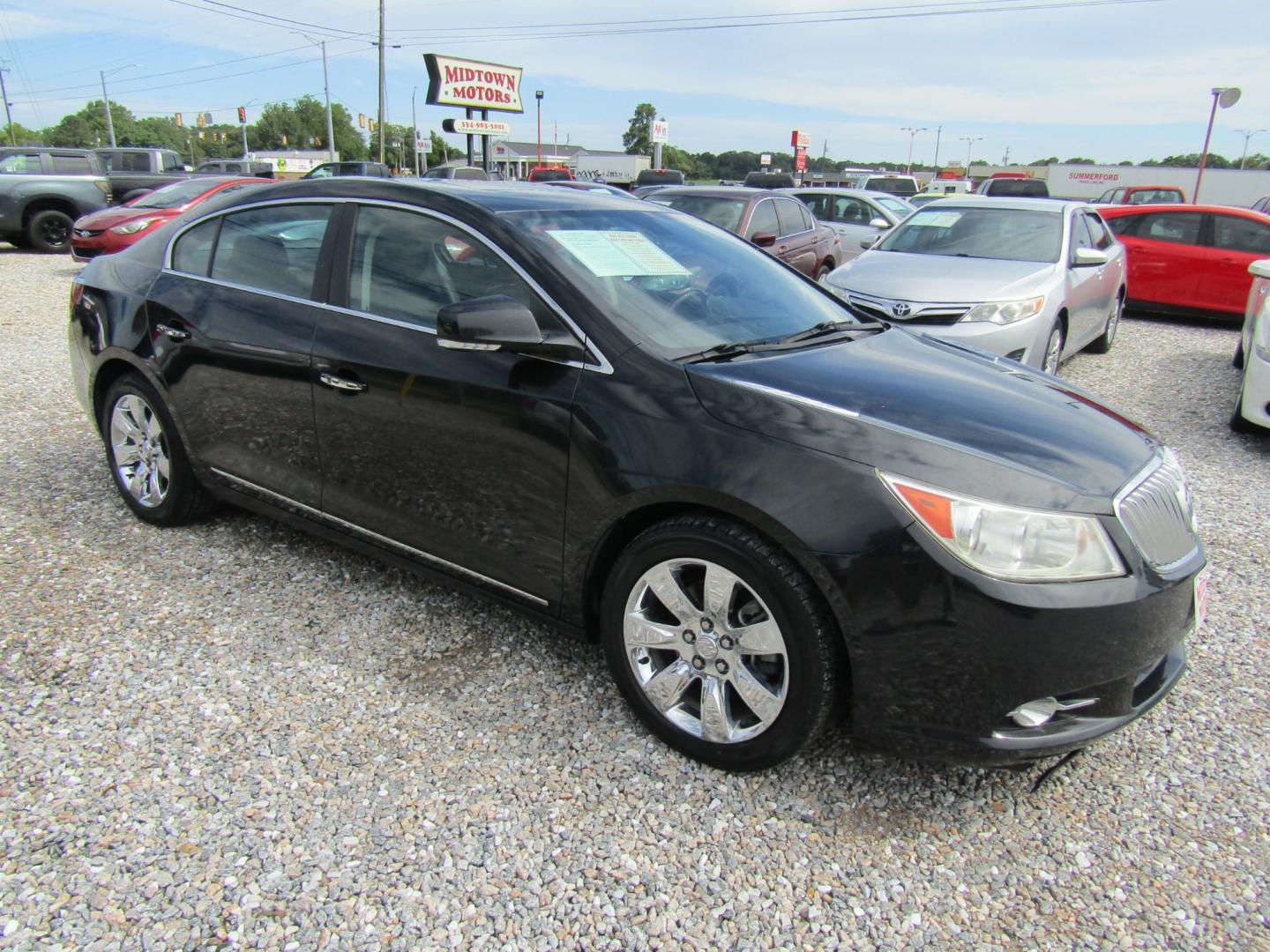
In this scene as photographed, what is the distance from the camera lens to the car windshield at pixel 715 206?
398 inches

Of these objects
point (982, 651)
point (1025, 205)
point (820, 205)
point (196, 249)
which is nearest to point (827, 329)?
point (982, 651)

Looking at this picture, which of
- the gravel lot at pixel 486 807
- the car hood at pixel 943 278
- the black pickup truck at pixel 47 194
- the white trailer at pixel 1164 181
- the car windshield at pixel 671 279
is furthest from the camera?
the white trailer at pixel 1164 181

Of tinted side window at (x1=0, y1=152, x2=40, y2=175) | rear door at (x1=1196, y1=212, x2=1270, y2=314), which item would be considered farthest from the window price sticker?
tinted side window at (x1=0, y1=152, x2=40, y2=175)

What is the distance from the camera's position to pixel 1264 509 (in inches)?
185

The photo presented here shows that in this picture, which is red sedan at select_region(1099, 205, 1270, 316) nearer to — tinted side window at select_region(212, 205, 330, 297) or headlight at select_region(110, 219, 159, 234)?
tinted side window at select_region(212, 205, 330, 297)

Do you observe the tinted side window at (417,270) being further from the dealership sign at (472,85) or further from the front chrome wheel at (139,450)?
the dealership sign at (472,85)

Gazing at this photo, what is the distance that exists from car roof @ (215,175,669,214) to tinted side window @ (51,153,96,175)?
15675mm

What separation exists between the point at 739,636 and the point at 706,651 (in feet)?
0.42

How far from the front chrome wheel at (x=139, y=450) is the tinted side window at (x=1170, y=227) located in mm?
11327

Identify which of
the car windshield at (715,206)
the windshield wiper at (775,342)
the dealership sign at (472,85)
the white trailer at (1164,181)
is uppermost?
the dealership sign at (472,85)

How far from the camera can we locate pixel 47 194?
15.2 m

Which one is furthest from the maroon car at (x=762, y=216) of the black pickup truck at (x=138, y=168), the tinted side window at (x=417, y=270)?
the black pickup truck at (x=138, y=168)

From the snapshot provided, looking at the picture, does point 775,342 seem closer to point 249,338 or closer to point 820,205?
point 249,338

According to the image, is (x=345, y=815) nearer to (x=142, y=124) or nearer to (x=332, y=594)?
(x=332, y=594)
